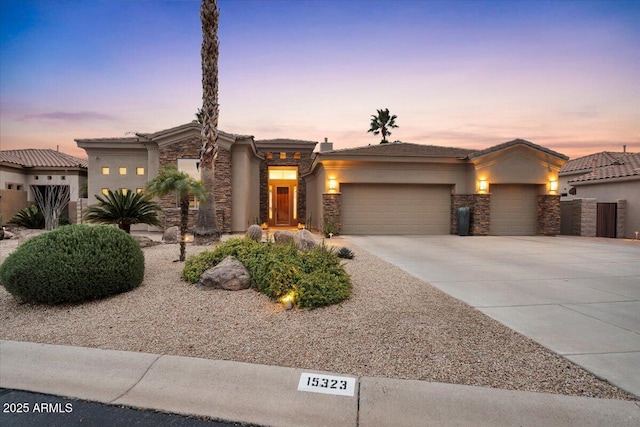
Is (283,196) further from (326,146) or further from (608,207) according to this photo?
(608,207)

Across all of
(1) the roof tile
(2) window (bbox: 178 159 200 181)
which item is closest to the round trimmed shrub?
(2) window (bbox: 178 159 200 181)

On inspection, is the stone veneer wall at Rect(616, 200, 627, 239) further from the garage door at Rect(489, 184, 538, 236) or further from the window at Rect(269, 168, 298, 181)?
the window at Rect(269, 168, 298, 181)

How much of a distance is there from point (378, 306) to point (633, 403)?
9.36 ft

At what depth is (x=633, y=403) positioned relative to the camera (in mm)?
2609

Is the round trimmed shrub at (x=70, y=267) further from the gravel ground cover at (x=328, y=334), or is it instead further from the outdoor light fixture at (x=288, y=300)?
the outdoor light fixture at (x=288, y=300)

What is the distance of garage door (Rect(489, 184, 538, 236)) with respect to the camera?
55.8 feet

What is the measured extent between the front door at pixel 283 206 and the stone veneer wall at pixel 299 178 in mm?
707

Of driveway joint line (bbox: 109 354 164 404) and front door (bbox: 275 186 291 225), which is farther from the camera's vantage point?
front door (bbox: 275 186 291 225)

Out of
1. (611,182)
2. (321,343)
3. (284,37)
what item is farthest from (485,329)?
(611,182)

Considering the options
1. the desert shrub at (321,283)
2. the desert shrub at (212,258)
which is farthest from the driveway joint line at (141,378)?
the desert shrub at (212,258)

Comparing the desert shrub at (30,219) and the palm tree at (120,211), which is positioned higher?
the palm tree at (120,211)

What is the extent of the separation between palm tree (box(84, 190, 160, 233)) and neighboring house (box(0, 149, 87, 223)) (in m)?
14.0

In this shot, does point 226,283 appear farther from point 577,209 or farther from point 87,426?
point 577,209

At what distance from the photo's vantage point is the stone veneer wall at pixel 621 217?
16.5 metres
